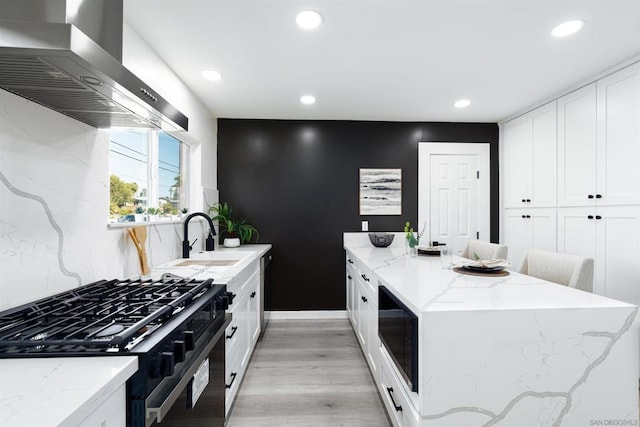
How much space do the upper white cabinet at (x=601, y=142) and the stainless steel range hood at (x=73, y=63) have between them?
10.3ft

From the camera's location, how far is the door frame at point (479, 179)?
3.89 m

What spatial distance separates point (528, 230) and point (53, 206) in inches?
159

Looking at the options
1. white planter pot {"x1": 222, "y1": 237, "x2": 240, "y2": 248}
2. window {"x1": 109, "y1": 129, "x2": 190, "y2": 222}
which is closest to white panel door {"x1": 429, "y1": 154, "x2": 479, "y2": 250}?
white planter pot {"x1": 222, "y1": 237, "x2": 240, "y2": 248}

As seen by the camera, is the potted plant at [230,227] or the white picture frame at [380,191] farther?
the white picture frame at [380,191]

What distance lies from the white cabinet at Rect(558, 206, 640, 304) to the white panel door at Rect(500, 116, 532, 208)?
0.73 metres

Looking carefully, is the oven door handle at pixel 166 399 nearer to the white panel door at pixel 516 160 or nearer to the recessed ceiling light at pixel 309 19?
the recessed ceiling light at pixel 309 19

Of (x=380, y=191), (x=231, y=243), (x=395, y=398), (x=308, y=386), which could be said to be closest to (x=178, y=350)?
(x=395, y=398)

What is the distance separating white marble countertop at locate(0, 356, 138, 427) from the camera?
543mm

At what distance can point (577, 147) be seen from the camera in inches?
109

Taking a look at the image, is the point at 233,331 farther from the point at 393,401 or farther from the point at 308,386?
the point at 393,401

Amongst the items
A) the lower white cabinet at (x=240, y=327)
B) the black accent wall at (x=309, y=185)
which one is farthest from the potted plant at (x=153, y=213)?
the black accent wall at (x=309, y=185)

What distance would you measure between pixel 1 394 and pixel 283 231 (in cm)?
321

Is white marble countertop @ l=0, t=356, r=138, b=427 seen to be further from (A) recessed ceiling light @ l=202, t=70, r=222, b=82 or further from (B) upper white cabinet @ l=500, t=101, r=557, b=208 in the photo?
(B) upper white cabinet @ l=500, t=101, r=557, b=208

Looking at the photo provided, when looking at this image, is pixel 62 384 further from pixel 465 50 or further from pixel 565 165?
pixel 565 165
